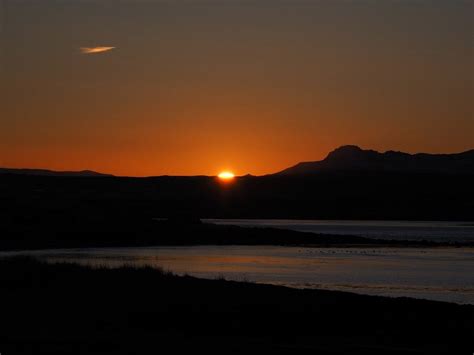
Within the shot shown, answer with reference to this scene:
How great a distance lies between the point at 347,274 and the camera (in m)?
46.8

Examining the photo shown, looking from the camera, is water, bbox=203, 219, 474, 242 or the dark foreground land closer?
the dark foreground land

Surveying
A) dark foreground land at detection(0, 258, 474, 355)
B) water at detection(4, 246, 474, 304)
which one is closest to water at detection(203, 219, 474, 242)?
water at detection(4, 246, 474, 304)

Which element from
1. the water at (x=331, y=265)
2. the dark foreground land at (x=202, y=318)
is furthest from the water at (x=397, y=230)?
the dark foreground land at (x=202, y=318)

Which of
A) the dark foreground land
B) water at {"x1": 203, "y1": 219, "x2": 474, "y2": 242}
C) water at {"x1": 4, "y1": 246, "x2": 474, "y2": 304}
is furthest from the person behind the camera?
water at {"x1": 203, "y1": 219, "x2": 474, "y2": 242}

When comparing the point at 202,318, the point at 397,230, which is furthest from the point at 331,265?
the point at 397,230

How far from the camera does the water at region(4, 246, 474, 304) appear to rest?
4028cm

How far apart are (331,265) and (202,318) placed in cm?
2852

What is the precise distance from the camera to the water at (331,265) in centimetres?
4028

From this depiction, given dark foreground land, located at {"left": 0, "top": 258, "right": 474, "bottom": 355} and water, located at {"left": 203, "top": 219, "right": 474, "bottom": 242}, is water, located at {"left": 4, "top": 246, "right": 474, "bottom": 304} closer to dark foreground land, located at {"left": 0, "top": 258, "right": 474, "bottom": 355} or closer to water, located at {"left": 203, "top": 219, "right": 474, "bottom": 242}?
dark foreground land, located at {"left": 0, "top": 258, "right": 474, "bottom": 355}

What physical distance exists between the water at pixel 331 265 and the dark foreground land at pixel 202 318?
7513mm

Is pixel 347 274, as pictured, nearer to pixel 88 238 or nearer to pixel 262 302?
pixel 262 302

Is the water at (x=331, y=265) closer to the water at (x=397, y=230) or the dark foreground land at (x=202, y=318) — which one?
the dark foreground land at (x=202, y=318)

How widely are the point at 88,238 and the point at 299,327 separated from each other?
182 ft

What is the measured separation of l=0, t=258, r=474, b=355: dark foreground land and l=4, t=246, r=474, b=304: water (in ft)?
24.6
